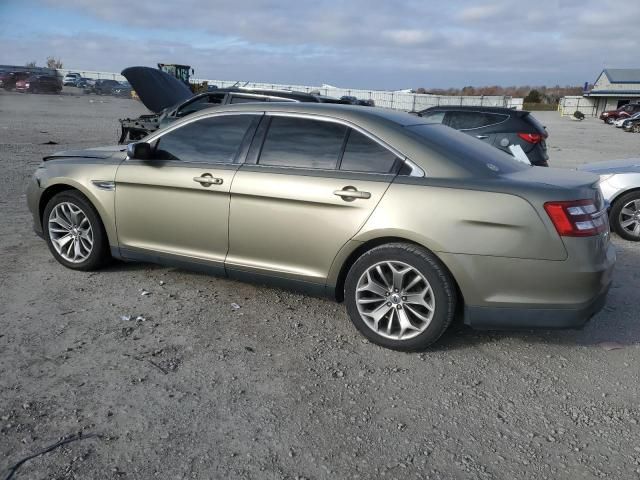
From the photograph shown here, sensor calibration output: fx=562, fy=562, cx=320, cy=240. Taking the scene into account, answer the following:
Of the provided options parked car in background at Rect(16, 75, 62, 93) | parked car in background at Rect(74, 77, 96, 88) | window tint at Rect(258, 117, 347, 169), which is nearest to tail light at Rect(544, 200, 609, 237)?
window tint at Rect(258, 117, 347, 169)

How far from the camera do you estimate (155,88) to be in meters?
12.5

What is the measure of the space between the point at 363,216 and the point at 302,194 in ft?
1.63

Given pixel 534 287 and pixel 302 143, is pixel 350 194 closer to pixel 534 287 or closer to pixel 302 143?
pixel 302 143

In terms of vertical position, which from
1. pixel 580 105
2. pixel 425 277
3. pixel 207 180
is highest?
pixel 580 105

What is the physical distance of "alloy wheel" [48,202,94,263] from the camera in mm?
5133

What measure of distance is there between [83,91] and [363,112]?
6246 cm

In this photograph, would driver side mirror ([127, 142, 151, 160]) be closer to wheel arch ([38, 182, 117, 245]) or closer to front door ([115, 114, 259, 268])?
front door ([115, 114, 259, 268])

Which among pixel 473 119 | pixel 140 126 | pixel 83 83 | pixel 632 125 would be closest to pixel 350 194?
pixel 473 119

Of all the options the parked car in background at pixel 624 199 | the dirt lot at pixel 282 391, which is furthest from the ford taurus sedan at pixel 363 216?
the parked car in background at pixel 624 199

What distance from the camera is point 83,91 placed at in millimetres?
59406

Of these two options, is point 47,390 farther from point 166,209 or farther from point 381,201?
point 381,201

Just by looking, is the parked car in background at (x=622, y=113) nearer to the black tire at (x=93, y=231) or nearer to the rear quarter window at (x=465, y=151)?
the rear quarter window at (x=465, y=151)

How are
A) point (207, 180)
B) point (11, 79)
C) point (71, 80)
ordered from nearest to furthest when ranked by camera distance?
point (207, 180) → point (11, 79) → point (71, 80)

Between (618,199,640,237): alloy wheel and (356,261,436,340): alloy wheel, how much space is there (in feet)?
15.3
